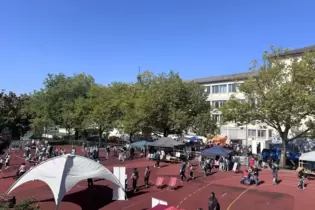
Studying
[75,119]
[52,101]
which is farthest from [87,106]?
[52,101]

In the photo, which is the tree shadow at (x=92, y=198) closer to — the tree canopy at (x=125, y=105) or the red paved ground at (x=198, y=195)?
the red paved ground at (x=198, y=195)

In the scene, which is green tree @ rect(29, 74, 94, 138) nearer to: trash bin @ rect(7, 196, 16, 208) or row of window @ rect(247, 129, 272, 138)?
row of window @ rect(247, 129, 272, 138)

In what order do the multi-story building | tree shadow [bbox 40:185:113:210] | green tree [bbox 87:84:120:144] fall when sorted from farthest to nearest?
the multi-story building < green tree [bbox 87:84:120:144] < tree shadow [bbox 40:185:113:210]

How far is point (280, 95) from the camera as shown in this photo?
1249 inches

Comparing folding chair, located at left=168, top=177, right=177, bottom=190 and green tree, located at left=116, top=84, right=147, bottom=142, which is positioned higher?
green tree, located at left=116, top=84, right=147, bottom=142

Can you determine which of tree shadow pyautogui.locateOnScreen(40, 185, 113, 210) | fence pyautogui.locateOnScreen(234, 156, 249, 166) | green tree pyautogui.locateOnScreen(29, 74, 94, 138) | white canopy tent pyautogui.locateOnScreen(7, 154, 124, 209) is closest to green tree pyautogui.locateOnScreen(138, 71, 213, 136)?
fence pyautogui.locateOnScreen(234, 156, 249, 166)

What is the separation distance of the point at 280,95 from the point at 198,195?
580 inches

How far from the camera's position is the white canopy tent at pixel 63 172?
19016mm

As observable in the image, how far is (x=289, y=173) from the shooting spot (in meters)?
30.6

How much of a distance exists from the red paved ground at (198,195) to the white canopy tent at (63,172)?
173cm

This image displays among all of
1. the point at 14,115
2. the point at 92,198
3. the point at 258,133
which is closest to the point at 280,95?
the point at 92,198

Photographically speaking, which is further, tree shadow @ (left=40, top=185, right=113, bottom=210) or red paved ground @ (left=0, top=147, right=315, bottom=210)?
tree shadow @ (left=40, top=185, right=113, bottom=210)

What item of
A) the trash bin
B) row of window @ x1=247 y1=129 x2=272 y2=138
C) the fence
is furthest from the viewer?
row of window @ x1=247 y1=129 x2=272 y2=138

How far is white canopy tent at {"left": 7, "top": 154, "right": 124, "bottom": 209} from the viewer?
1902 centimetres
